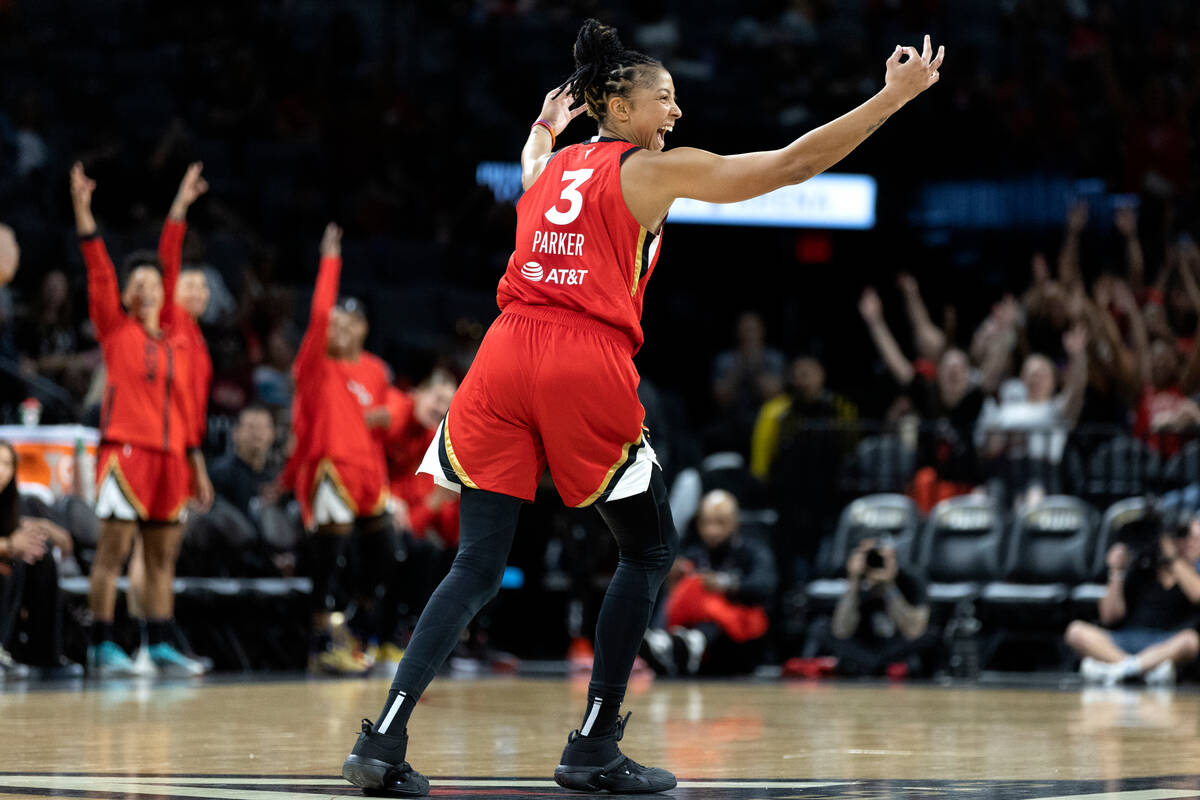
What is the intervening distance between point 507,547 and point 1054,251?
13.6 metres

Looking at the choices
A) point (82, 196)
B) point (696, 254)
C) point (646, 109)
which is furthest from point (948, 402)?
point (646, 109)

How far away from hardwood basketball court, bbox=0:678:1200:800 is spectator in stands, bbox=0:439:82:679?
2.03 ft

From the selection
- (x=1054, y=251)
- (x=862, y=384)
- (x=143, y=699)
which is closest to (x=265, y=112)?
(x=862, y=384)

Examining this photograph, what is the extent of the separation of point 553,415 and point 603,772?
0.86 m

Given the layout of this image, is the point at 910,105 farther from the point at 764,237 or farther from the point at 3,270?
the point at 3,270

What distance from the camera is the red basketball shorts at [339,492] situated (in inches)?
378

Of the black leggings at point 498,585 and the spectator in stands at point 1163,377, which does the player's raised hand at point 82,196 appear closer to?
the black leggings at point 498,585

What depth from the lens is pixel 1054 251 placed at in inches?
661

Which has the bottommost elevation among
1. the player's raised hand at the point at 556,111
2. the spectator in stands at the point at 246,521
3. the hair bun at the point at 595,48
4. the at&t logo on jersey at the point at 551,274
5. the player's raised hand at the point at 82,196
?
the spectator in stands at the point at 246,521

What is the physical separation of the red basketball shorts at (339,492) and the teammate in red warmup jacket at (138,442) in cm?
74

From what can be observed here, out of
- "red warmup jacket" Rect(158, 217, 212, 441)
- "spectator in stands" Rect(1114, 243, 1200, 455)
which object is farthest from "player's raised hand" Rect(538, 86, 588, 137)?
"spectator in stands" Rect(1114, 243, 1200, 455)

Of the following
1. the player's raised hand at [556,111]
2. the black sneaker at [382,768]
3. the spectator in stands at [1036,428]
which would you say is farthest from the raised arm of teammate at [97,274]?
the spectator in stands at [1036,428]

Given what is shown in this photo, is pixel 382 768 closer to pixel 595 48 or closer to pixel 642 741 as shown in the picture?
pixel 595 48

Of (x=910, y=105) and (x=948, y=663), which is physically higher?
(x=910, y=105)
